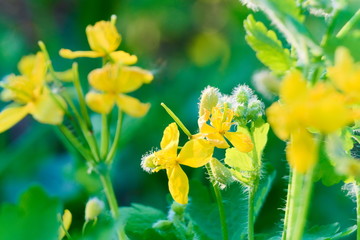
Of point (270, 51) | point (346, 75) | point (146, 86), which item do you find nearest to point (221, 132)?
point (270, 51)

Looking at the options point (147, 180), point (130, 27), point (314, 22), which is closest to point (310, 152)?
point (147, 180)

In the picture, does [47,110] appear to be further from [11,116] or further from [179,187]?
[179,187]

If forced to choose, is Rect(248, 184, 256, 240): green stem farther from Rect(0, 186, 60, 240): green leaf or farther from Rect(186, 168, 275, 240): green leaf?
Rect(0, 186, 60, 240): green leaf

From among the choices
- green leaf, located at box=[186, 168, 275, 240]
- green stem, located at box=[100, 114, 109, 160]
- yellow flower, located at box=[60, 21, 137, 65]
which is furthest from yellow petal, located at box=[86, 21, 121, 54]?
green leaf, located at box=[186, 168, 275, 240]

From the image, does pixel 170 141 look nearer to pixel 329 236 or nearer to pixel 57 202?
pixel 57 202

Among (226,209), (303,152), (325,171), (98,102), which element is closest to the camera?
(303,152)

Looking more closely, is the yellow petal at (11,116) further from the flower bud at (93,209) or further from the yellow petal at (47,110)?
the flower bud at (93,209)
